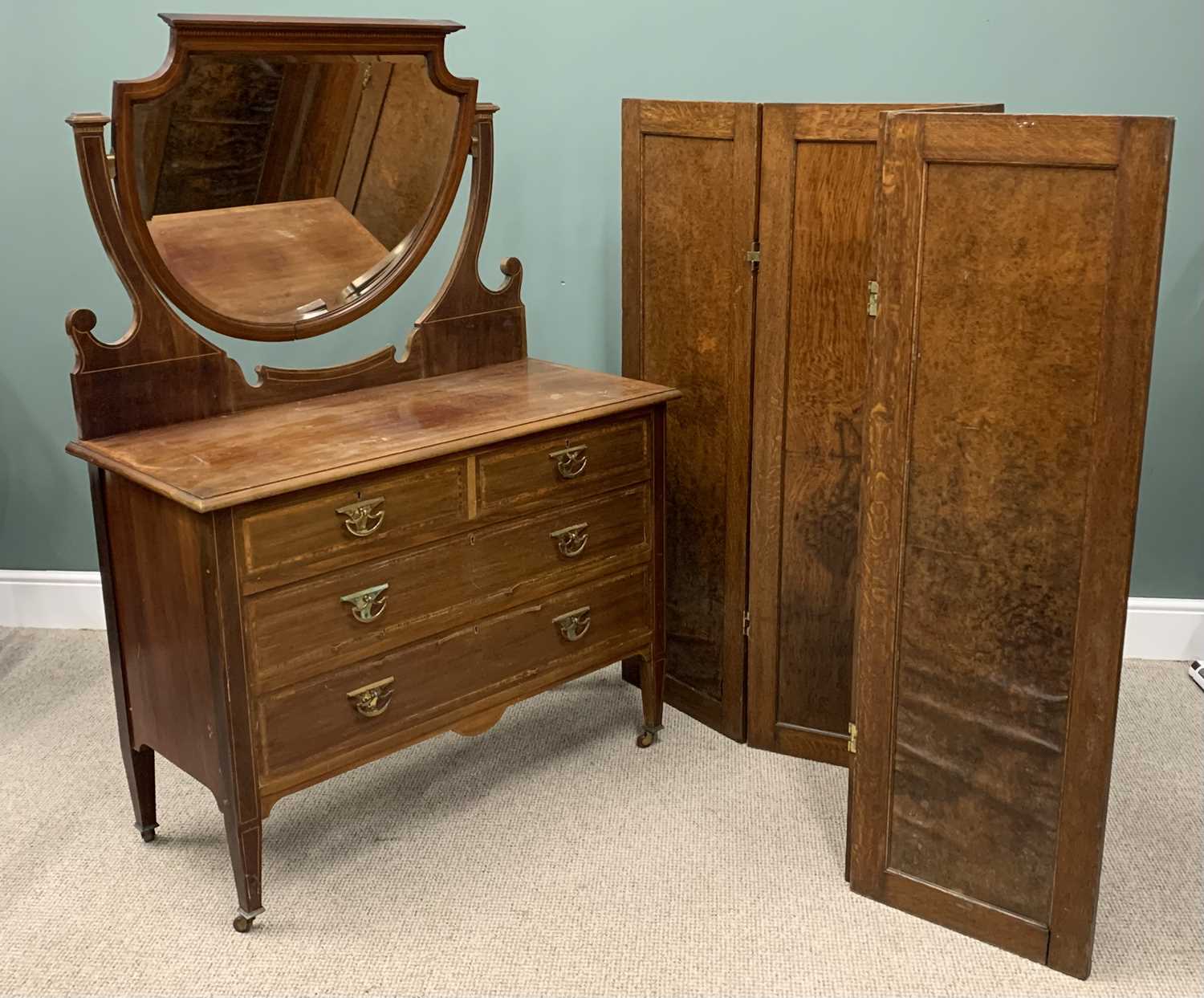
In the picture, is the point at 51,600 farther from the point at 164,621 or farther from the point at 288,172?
the point at 288,172

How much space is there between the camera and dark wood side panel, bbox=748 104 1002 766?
2766mm

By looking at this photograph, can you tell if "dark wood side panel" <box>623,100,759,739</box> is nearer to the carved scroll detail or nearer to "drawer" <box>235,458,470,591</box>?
the carved scroll detail

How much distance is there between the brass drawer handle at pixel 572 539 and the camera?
285 centimetres

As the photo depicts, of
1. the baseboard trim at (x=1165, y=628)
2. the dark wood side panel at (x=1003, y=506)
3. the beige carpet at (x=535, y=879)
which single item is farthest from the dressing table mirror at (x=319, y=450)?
the baseboard trim at (x=1165, y=628)

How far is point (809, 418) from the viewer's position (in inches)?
115

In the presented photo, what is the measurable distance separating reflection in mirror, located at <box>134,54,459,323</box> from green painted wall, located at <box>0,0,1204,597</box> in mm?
513

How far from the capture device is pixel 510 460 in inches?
106

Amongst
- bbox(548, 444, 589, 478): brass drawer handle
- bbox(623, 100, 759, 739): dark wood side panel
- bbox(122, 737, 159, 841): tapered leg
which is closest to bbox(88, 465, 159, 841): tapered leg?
bbox(122, 737, 159, 841): tapered leg

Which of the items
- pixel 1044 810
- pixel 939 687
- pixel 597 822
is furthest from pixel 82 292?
pixel 1044 810

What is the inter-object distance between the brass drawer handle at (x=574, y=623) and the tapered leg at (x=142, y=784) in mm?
852

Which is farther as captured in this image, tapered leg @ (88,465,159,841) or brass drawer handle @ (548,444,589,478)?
brass drawer handle @ (548,444,589,478)

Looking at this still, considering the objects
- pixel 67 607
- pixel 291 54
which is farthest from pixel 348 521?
pixel 67 607

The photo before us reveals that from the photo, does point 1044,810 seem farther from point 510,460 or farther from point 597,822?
point 510,460

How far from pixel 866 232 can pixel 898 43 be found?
28.7 inches
